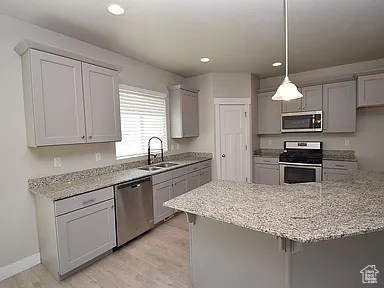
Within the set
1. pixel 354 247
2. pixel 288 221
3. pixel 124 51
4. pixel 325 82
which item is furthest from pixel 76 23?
pixel 325 82

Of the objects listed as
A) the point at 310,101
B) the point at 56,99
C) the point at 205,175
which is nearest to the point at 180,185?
the point at 205,175

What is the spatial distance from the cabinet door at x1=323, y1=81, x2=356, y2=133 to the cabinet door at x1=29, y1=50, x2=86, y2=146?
424 centimetres

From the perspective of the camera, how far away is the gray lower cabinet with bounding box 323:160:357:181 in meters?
3.64

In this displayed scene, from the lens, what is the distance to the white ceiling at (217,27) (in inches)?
80.4

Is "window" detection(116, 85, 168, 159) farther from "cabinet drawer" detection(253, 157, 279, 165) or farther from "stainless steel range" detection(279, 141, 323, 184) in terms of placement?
"stainless steel range" detection(279, 141, 323, 184)

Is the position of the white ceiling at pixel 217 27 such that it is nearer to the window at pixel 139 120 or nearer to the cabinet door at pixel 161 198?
the window at pixel 139 120

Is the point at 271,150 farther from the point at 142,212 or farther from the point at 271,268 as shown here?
the point at 271,268

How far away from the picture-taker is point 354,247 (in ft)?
4.75

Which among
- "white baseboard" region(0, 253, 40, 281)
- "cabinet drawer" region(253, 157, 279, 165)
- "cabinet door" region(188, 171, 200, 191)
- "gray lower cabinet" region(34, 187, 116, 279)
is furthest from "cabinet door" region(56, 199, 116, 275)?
"cabinet drawer" region(253, 157, 279, 165)

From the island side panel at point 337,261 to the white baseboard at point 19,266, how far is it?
2.62 m

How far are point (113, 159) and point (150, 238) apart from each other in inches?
50.6

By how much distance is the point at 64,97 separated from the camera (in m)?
2.29
